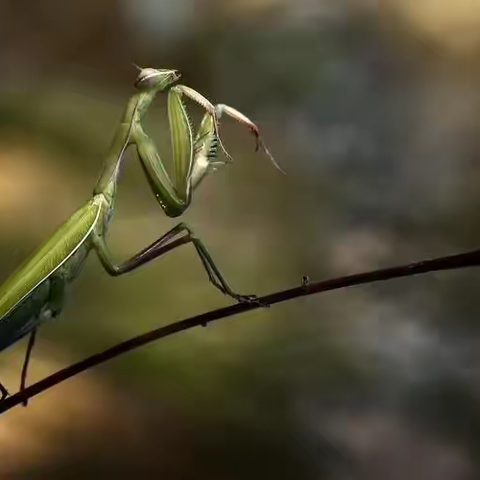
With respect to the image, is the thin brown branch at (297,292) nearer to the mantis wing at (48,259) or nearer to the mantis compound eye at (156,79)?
the mantis wing at (48,259)

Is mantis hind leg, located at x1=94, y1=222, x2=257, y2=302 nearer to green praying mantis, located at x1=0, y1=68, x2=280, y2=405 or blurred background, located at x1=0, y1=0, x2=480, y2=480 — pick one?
green praying mantis, located at x1=0, y1=68, x2=280, y2=405

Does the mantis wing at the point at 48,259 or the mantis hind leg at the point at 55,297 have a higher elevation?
the mantis wing at the point at 48,259

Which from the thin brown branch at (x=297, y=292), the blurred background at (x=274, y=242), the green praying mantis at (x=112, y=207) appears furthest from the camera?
the blurred background at (x=274, y=242)

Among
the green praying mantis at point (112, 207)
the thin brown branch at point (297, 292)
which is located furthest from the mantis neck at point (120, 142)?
the thin brown branch at point (297, 292)

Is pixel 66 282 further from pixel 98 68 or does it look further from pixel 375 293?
pixel 98 68

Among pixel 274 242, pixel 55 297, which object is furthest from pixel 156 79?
pixel 274 242
